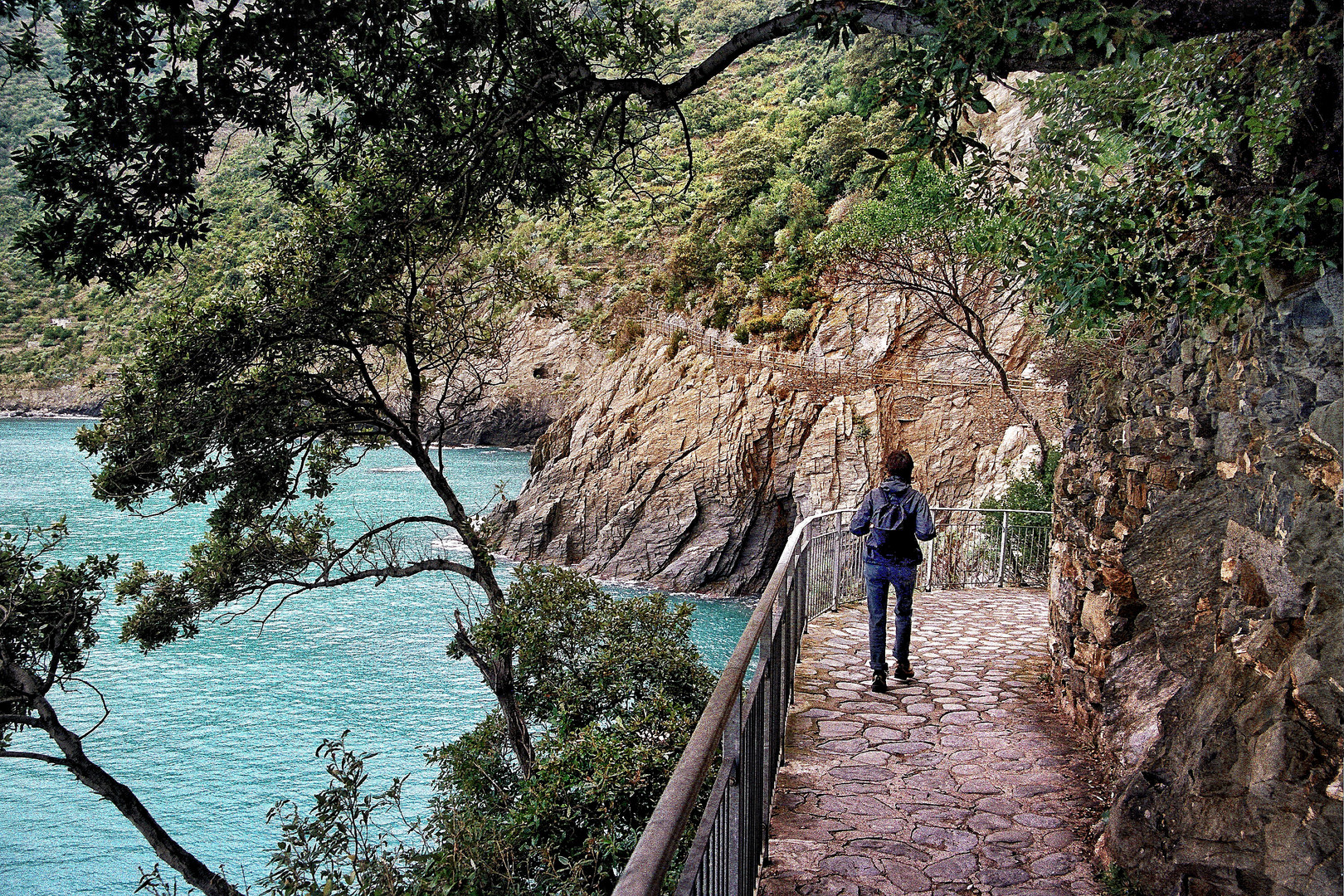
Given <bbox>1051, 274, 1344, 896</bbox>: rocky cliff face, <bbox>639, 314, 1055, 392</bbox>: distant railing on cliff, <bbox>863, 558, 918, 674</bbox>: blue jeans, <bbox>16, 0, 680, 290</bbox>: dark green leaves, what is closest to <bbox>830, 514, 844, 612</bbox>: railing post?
<bbox>863, 558, 918, 674</bbox>: blue jeans

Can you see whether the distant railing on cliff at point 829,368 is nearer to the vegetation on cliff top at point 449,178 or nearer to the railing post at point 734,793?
the vegetation on cliff top at point 449,178

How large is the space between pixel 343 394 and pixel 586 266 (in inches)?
1608

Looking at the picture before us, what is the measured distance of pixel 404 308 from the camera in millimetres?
11016

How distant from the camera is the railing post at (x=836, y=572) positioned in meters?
10.0

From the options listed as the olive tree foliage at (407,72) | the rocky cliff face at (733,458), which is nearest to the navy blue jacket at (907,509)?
the olive tree foliage at (407,72)

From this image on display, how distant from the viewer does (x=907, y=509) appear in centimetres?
632

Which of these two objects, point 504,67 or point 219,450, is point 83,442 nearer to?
point 219,450

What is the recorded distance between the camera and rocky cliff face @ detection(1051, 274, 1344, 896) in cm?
284

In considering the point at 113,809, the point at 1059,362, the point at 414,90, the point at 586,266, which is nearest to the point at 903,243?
the point at 1059,362

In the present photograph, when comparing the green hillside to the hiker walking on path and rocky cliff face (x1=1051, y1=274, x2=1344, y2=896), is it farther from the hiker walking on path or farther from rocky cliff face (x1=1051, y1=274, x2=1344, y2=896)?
the hiker walking on path

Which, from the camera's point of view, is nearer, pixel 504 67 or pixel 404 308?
pixel 504 67

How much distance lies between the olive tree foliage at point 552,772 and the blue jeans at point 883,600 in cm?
163

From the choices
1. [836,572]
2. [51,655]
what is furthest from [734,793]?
[51,655]

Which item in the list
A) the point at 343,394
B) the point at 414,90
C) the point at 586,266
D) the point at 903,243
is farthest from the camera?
the point at 586,266
